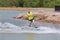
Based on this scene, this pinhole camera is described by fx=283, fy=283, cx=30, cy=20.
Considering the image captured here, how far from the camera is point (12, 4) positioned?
302 feet

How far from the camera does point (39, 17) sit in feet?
127

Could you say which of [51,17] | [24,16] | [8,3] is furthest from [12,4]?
[51,17]

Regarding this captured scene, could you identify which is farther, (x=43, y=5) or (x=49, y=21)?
(x=43, y=5)

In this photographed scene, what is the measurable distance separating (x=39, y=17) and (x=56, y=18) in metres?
5.82

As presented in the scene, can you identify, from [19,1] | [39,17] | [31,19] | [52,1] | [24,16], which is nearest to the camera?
[31,19]

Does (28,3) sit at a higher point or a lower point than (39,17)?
lower

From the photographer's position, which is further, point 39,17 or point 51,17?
point 39,17

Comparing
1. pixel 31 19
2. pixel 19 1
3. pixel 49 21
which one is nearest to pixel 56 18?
pixel 49 21

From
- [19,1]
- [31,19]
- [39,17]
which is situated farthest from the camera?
[19,1]

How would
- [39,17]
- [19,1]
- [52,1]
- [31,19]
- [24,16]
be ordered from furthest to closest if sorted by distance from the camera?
[19,1]
[52,1]
[24,16]
[39,17]
[31,19]

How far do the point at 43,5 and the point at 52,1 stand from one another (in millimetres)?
3317

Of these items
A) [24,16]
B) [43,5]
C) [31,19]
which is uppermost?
[31,19]

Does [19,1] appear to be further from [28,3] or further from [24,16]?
[24,16]

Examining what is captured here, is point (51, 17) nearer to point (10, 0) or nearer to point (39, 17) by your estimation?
point (39, 17)
